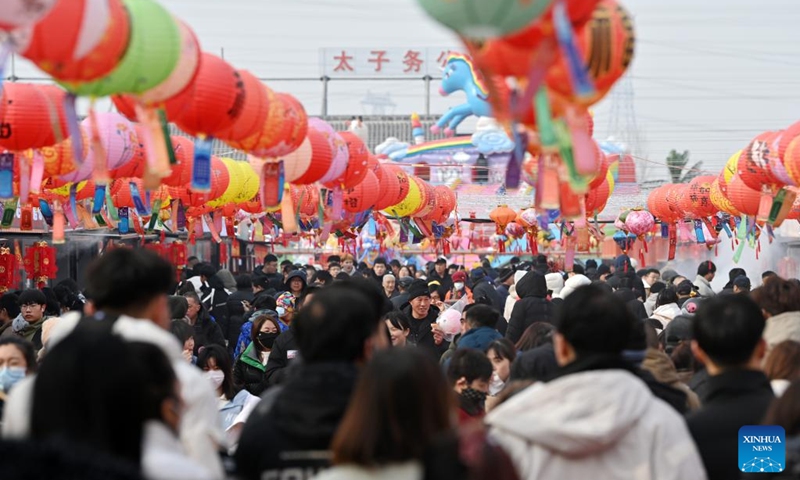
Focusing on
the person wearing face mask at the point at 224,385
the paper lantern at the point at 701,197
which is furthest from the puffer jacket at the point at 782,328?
the paper lantern at the point at 701,197

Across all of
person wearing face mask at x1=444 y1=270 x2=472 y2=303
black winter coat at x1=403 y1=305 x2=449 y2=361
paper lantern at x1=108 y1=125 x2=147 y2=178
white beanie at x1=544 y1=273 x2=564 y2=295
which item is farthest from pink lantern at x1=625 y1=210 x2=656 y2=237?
paper lantern at x1=108 y1=125 x2=147 y2=178

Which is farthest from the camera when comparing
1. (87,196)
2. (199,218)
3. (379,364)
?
(199,218)

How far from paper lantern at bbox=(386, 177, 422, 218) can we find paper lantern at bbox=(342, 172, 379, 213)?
2455 mm

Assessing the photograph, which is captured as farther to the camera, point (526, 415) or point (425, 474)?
point (526, 415)

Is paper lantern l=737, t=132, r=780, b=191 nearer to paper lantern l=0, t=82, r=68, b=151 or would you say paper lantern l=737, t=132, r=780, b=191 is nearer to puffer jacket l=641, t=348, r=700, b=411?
puffer jacket l=641, t=348, r=700, b=411

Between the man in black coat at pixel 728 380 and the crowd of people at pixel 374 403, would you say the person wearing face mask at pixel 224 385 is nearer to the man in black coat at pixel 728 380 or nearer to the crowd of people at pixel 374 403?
the crowd of people at pixel 374 403

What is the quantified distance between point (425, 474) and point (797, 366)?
2.29 m

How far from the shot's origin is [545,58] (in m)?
4.29

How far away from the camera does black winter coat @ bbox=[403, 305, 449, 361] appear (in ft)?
28.8

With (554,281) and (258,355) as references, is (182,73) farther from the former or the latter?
(554,281)

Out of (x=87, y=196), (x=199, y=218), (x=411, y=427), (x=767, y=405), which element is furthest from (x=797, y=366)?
(x=199, y=218)

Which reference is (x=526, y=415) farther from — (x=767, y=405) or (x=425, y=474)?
(x=767, y=405)

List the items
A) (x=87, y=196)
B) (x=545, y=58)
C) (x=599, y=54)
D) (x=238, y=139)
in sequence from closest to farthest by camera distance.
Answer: (x=545, y=58), (x=599, y=54), (x=238, y=139), (x=87, y=196)

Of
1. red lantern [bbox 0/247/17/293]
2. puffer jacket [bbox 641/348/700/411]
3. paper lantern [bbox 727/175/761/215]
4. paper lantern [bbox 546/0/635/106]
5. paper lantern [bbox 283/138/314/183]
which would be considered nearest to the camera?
paper lantern [bbox 546/0/635/106]
